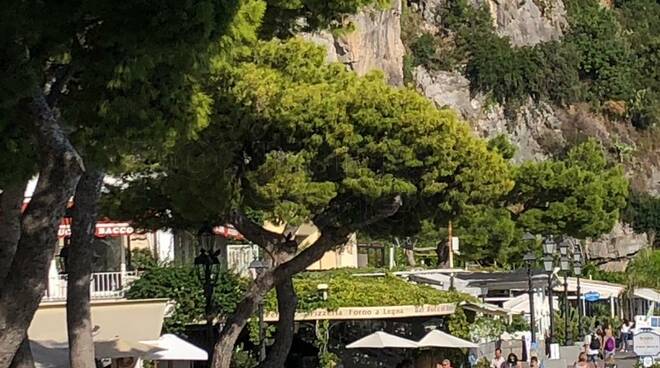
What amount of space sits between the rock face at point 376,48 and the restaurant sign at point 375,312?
2587 centimetres

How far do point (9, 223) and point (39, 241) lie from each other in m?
1.39

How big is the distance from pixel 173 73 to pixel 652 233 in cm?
7260

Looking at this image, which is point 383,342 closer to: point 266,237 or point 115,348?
point 266,237

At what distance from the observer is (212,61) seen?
432 inches

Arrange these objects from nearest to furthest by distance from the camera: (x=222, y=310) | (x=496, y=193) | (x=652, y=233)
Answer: (x=496, y=193) < (x=222, y=310) < (x=652, y=233)

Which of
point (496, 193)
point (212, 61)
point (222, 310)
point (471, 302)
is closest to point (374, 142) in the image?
point (496, 193)

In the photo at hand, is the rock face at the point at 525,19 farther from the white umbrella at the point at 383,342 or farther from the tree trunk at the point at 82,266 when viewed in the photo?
the tree trunk at the point at 82,266

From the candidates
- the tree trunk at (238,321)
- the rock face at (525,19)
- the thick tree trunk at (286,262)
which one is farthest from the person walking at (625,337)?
the rock face at (525,19)

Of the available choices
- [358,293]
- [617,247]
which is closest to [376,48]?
[617,247]

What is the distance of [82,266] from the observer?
1314 cm

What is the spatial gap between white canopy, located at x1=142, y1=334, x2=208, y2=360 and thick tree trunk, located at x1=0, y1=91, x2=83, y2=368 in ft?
33.7

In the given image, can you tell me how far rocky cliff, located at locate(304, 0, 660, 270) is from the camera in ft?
252

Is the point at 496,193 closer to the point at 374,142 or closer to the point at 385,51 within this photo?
the point at 374,142

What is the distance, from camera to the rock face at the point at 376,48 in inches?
2318
